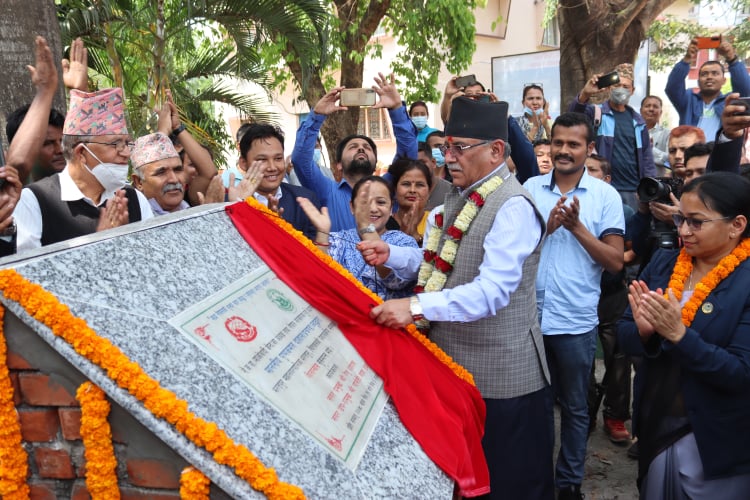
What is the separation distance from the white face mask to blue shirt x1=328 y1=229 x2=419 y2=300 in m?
1.07

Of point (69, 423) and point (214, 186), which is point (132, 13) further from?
point (69, 423)

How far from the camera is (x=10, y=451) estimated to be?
1373 millimetres

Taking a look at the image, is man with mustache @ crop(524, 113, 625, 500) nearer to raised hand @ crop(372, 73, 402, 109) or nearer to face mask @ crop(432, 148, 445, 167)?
raised hand @ crop(372, 73, 402, 109)

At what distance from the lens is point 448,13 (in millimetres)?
10219

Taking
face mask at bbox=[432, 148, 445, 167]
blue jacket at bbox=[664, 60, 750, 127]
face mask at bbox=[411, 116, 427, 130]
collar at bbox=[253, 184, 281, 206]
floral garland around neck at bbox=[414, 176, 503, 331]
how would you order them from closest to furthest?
floral garland around neck at bbox=[414, 176, 503, 331]
collar at bbox=[253, 184, 281, 206]
face mask at bbox=[432, 148, 445, 167]
blue jacket at bbox=[664, 60, 750, 127]
face mask at bbox=[411, 116, 427, 130]

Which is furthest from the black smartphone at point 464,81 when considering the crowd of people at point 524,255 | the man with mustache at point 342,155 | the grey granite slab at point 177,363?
the grey granite slab at point 177,363

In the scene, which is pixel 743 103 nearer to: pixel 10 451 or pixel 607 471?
pixel 607 471

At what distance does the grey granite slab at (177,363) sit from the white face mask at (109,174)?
130cm

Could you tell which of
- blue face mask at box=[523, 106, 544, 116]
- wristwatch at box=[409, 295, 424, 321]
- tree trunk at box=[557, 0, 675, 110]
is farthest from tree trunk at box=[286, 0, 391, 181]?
wristwatch at box=[409, 295, 424, 321]

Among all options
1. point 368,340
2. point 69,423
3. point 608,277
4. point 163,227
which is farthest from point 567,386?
point 69,423

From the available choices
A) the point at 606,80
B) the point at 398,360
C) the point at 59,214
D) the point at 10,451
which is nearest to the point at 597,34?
the point at 606,80

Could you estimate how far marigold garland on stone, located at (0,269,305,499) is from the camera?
49.6 inches

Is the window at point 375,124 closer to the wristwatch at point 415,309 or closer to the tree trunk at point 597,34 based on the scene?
the tree trunk at point 597,34

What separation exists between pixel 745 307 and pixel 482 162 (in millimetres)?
1200
